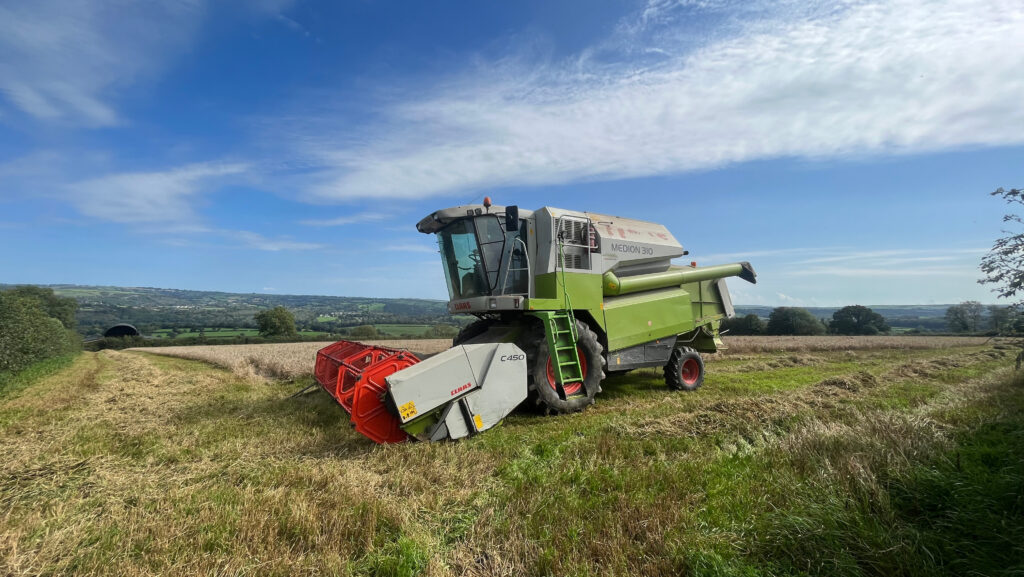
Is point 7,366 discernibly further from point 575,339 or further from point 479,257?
point 575,339

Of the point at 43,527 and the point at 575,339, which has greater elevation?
the point at 575,339

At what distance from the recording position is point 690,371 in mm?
9070

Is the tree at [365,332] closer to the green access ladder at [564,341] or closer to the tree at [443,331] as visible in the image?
the tree at [443,331]

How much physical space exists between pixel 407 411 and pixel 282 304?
11489 centimetres

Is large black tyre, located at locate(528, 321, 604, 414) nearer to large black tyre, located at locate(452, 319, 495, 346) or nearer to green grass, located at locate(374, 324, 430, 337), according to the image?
large black tyre, located at locate(452, 319, 495, 346)

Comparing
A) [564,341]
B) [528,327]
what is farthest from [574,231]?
[564,341]

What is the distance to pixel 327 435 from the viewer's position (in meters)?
5.18

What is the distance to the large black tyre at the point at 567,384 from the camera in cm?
629

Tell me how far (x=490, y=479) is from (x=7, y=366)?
19.2 m

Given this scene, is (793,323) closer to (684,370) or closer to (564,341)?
(684,370)

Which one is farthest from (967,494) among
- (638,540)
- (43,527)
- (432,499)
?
(43,527)

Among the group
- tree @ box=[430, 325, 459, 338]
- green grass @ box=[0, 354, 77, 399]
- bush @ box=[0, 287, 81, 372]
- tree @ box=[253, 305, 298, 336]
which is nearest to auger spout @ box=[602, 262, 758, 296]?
green grass @ box=[0, 354, 77, 399]

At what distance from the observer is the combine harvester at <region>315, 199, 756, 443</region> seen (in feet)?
15.9

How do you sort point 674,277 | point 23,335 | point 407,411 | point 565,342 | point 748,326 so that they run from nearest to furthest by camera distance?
1. point 407,411
2. point 565,342
3. point 674,277
4. point 23,335
5. point 748,326
